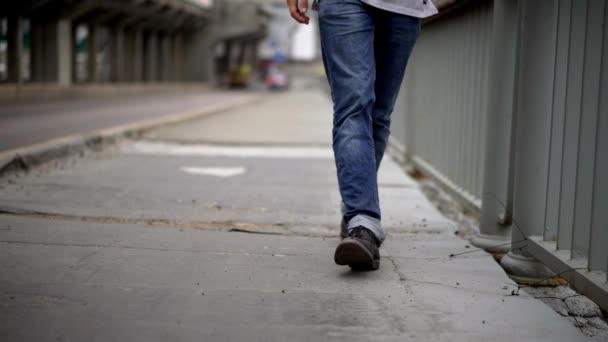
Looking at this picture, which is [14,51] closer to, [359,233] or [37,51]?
[37,51]

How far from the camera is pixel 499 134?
3449mm

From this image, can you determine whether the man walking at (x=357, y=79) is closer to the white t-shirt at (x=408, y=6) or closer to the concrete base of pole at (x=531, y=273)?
the white t-shirt at (x=408, y=6)

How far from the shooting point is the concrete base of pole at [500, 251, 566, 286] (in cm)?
297

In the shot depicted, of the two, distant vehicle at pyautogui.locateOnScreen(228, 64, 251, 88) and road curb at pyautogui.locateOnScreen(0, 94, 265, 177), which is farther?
distant vehicle at pyautogui.locateOnScreen(228, 64, 251, 88)

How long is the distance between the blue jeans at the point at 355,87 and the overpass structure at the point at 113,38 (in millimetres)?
22246

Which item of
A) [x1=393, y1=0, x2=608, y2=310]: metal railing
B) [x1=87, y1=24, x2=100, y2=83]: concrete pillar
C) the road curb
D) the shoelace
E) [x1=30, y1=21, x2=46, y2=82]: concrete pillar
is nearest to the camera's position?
[x1=393, y1=0, x2=608, y2=310]: metal railing

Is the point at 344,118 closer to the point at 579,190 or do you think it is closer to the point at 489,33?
the point at 579,190

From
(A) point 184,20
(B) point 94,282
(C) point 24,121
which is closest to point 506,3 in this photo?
(B) point 94,282

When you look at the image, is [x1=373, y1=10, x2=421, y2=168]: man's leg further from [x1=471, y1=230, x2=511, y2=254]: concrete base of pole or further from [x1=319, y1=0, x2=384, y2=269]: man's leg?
[x1=471, y1=230, x2=511, y2=254]: concrete base of pole

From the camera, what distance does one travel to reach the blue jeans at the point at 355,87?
2943mm

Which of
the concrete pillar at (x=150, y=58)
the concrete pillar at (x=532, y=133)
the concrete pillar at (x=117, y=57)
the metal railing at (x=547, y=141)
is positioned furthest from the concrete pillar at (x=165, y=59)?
the concrete pillar at (x=532, y=133)

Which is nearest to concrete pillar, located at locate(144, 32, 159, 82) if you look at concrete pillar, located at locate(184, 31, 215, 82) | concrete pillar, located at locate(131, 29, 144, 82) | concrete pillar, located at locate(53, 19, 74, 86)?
concrete pillar, located at locate(131, 29, 144, 82)

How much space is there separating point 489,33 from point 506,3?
0.73 m

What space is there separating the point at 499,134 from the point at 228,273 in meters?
1.39
